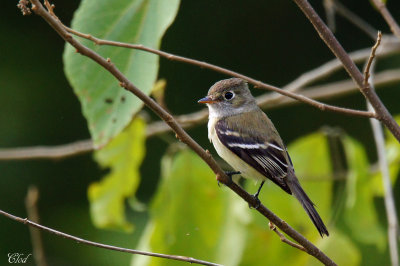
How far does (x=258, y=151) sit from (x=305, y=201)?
0.39 meters

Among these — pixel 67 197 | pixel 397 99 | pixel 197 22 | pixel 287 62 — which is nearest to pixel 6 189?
pixel 67 197

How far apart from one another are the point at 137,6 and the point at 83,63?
0.32 meters

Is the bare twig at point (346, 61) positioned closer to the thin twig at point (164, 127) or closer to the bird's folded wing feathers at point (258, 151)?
the bird's folded wing feathers at point (258, 151)

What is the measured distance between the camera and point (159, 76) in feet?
25.9

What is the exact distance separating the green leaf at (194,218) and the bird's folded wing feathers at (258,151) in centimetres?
18

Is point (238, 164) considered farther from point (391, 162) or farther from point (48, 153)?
point (48, 153)

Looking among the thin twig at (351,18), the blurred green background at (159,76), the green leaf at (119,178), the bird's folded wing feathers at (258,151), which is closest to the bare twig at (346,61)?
the bird's folded wing feathers at (258,151)

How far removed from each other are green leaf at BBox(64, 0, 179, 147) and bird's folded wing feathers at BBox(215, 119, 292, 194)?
0.73 metres

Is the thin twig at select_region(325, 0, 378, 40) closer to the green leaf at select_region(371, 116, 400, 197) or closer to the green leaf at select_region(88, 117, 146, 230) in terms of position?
the green leaf at select_region(371, 116, 400, 197)

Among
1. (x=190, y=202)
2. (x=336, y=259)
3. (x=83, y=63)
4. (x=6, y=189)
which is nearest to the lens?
(x=83, y=63)

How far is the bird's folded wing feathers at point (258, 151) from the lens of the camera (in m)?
3.08

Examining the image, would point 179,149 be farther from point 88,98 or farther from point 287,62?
point 287,62

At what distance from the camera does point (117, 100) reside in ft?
8.83

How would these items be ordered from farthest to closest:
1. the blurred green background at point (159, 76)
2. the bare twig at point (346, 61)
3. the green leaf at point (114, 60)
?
the blurred green background at point (159, 76) → the green leaf at point (114, 60) → the bare twig at point (346, 61)
